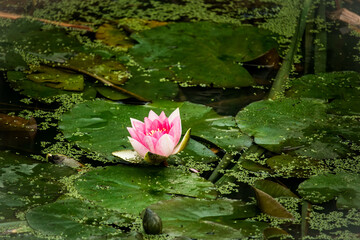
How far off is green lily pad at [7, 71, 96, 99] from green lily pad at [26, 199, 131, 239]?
77 cm

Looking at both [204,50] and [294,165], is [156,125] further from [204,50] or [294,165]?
[204,50]

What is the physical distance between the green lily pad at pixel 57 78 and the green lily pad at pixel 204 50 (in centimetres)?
34

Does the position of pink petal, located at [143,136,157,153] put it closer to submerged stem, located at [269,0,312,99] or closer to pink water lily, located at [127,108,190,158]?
pink water lily, located at [127,108,190,158]

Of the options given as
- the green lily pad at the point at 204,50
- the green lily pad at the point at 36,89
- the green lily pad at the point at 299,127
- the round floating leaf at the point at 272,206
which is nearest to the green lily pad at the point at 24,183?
the green lily pad at the point at 36,89

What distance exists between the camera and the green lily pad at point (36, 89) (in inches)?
85.8

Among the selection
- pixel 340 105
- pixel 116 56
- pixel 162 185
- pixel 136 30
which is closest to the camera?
pixel 162 185

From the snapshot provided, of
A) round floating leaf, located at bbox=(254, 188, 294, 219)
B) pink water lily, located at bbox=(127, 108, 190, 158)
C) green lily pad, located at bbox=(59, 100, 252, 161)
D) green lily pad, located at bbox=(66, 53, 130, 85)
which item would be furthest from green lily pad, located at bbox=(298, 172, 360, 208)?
green lily pad, located at bbox=(66, 53, 130, 85)

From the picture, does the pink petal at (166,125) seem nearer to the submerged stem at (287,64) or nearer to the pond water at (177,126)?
the pond water at (177,126)

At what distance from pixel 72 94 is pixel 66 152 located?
45 cm

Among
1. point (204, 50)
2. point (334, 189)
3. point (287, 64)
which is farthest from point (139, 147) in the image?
point (287, 64)

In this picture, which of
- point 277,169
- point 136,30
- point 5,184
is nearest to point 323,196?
point 277,169

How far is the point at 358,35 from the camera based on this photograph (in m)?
2.95

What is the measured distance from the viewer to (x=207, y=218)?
1.45 metres

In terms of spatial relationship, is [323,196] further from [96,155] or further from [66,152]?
[66,152]
